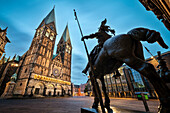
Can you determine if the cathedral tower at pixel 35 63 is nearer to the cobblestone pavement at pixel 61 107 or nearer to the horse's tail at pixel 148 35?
the cobblestone pavement at pixel 61 107

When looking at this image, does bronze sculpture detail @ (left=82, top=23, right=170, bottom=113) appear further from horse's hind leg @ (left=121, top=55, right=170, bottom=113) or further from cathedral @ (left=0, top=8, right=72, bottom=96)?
cathedral @ (left=0, top=8, right=72, bottom=96)

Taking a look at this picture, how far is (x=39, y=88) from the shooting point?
67.4 feet

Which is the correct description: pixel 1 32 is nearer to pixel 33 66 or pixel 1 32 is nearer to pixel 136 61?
pixel 33 66

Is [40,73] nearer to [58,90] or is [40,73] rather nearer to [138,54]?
[58,90]

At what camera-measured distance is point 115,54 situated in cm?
152

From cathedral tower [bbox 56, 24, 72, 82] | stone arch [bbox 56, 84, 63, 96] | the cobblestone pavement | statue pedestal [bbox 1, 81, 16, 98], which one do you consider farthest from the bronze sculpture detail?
cathedral tower [bbox 56, 24, 72, 82]

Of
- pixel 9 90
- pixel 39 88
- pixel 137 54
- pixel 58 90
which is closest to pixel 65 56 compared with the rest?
pixel 58 90

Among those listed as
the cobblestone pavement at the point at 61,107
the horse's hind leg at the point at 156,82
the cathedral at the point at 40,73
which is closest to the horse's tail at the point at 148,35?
the horse's hind leg at the point at 156,82

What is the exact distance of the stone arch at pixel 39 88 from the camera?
19.6m

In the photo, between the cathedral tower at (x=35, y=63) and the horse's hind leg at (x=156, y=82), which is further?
the cathedral tower at (x=35, y=63)

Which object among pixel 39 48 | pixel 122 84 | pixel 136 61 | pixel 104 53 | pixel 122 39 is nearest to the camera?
pixel 136 61

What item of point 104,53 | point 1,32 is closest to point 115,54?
point 104,53

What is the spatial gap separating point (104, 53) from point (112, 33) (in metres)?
1.29

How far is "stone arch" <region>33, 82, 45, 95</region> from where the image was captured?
19562 mm
